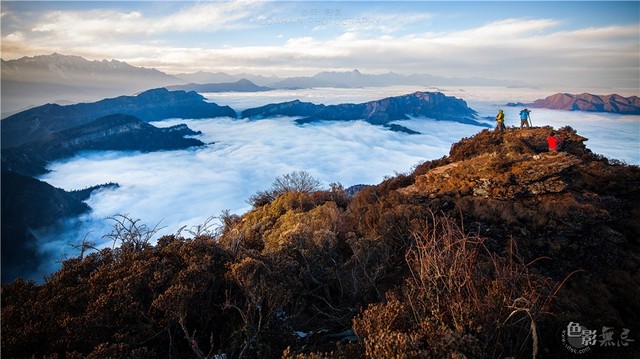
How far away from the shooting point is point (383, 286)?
7.42 meters

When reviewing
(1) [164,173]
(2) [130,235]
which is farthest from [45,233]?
(2) [130,235]

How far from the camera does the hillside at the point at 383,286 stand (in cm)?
426

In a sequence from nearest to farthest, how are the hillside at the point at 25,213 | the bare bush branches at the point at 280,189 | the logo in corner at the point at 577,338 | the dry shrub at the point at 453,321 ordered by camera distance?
the dry shrub at the point at 453,321 < the logo in corner at the point at 577,338 < the bare bush branches at the point at 280,189 < the hillside at the point at 25,213

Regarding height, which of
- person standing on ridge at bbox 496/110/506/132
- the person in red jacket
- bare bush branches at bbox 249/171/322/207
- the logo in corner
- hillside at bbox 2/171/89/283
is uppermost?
person standing on ridge at bbox 496/110/506/132

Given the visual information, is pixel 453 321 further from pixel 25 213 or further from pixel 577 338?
pixel 25 213

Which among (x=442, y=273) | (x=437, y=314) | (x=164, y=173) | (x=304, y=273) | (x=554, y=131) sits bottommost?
(x=164, y=173)

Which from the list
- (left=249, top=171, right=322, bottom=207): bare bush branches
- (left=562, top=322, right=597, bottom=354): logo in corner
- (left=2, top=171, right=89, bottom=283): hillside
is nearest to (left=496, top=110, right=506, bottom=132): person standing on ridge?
(left=249, top=171, right=322, bottom=207): bare bush branches

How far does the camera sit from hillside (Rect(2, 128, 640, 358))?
168 inches

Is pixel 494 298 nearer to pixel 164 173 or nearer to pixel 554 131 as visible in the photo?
pixel 554 131

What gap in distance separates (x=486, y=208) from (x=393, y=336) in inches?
317

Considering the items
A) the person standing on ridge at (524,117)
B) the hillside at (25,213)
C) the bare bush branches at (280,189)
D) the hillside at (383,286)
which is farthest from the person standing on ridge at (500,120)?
the hillside at (25,213)

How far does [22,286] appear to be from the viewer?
5.49m

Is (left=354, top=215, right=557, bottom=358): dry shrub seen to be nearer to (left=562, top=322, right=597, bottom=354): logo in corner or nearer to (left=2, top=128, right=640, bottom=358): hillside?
(left=2, top=128, right=640, bottom=358): hillside

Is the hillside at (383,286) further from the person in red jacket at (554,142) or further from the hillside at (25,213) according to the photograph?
the hillside at (25,213)
